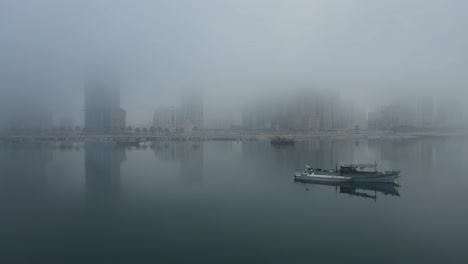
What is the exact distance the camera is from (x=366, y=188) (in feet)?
49.8

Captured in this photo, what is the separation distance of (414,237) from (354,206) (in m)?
3.43

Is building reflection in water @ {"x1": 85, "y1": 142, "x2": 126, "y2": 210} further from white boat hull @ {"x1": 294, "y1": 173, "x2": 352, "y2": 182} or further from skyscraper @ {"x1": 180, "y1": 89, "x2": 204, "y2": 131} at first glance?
skyscraper @ {"x1": 180, "y1": 89, "x2": 204, "y2": 131}

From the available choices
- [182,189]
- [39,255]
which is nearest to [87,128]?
[182,189]

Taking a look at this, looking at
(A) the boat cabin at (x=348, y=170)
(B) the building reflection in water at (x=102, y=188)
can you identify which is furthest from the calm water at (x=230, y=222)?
(A) the boat cabin at (x=348, y=170)

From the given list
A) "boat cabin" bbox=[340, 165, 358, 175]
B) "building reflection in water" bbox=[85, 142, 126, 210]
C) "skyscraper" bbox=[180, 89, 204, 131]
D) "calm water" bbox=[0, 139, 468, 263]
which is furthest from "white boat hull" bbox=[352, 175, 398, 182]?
"skyscraper" bbox=[180, 89, 204, 131]

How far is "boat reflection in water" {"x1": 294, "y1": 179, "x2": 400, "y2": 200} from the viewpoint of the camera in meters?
13.9

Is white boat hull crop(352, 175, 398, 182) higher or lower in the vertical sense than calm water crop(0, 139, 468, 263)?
higher

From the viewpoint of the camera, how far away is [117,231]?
8852 mm

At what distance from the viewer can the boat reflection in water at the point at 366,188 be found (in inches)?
547

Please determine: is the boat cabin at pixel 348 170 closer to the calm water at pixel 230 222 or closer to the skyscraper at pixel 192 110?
the calm water at pixel 230 222

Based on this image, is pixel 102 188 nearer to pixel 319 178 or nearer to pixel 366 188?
pixel 319 178

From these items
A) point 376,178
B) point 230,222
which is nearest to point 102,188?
point 230,222

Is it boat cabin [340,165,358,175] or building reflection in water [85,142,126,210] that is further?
boat cabin [340,165,358,175]

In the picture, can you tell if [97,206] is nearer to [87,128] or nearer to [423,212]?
[423,212]
